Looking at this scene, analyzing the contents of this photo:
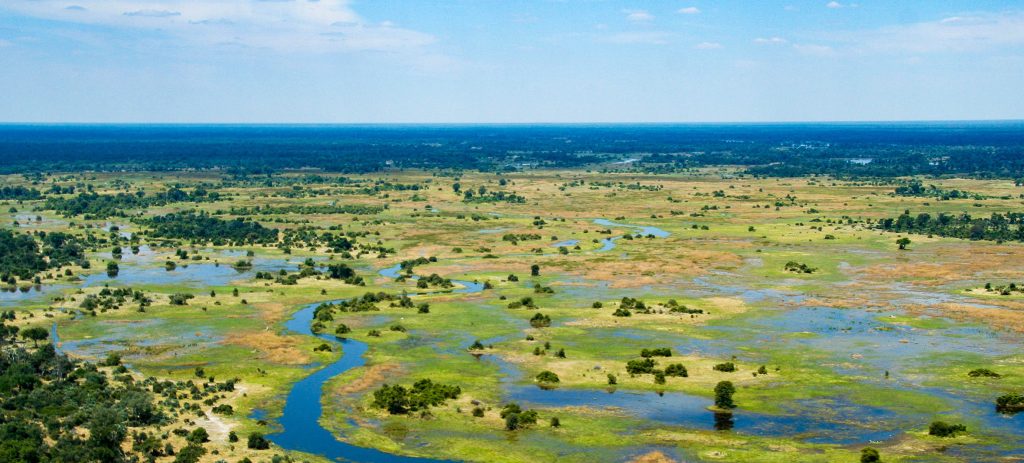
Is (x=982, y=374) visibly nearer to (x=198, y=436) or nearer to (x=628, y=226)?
(x=198, y=436)

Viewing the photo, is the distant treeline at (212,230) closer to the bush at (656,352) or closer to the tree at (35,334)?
the tree at (35,334)

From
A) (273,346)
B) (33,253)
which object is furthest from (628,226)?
(273,346)

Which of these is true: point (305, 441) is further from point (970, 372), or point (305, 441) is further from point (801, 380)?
point (970, 372)

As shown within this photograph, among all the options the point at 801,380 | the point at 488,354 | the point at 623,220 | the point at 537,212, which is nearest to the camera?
the point at 801,380

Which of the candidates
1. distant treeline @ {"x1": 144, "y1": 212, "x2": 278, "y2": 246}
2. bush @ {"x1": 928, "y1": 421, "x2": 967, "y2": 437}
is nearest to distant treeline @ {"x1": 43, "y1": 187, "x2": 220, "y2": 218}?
distant treeline @ {"x1": 144, "y1": 212, "x2": 278, "y2": 246}

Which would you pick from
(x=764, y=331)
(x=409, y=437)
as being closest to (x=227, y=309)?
(x=409, y=437)

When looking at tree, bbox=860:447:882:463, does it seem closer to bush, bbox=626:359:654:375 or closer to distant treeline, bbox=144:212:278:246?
bush, bbox=626:359:654:375
